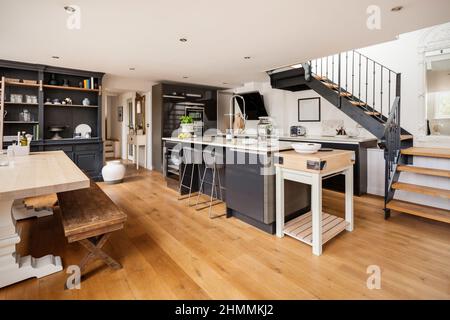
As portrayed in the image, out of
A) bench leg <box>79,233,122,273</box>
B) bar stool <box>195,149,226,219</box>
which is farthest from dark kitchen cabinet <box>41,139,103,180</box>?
bench leg <box>79,233,122,273</box>

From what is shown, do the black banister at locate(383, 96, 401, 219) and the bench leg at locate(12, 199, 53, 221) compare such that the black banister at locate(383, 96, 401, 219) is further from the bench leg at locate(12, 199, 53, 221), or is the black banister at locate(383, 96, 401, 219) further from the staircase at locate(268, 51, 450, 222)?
the bench leg at locate(12, 199, 53, 221)

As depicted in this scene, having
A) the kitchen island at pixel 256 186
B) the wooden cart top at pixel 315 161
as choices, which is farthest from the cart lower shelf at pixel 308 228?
the wooden cart top at pixel 315 161

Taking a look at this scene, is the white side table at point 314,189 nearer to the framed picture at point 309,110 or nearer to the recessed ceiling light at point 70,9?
the recessed ceiling light at point 70,9

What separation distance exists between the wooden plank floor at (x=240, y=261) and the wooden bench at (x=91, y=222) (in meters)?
0.16

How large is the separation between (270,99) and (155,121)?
10.2 ft

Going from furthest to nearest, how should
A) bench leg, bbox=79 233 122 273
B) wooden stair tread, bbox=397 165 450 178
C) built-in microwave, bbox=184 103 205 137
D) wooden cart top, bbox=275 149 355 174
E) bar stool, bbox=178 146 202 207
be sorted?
built-in microwave, bbox=184 103 205 137 < bar stool, bbox=178 146 202 207 < wooden stair tread, bbox=397 165 450 178 < wooden cart top, bbox=275 149 355 174 < bench leg, bbox=79 233 122 273

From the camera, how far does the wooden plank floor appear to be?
1.70 meters

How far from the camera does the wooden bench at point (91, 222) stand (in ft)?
5.77

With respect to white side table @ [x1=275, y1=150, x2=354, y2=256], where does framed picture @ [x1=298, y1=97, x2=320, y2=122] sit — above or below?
above

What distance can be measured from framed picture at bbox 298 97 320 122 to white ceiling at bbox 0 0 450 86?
136cm

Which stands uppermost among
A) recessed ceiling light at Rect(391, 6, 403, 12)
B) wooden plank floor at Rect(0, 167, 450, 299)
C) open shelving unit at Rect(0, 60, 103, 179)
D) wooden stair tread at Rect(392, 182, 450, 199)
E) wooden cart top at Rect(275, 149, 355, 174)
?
recessed ceiling light at Rect(391, 6, 403, 12)

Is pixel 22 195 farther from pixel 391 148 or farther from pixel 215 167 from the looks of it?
pixel 391 148
